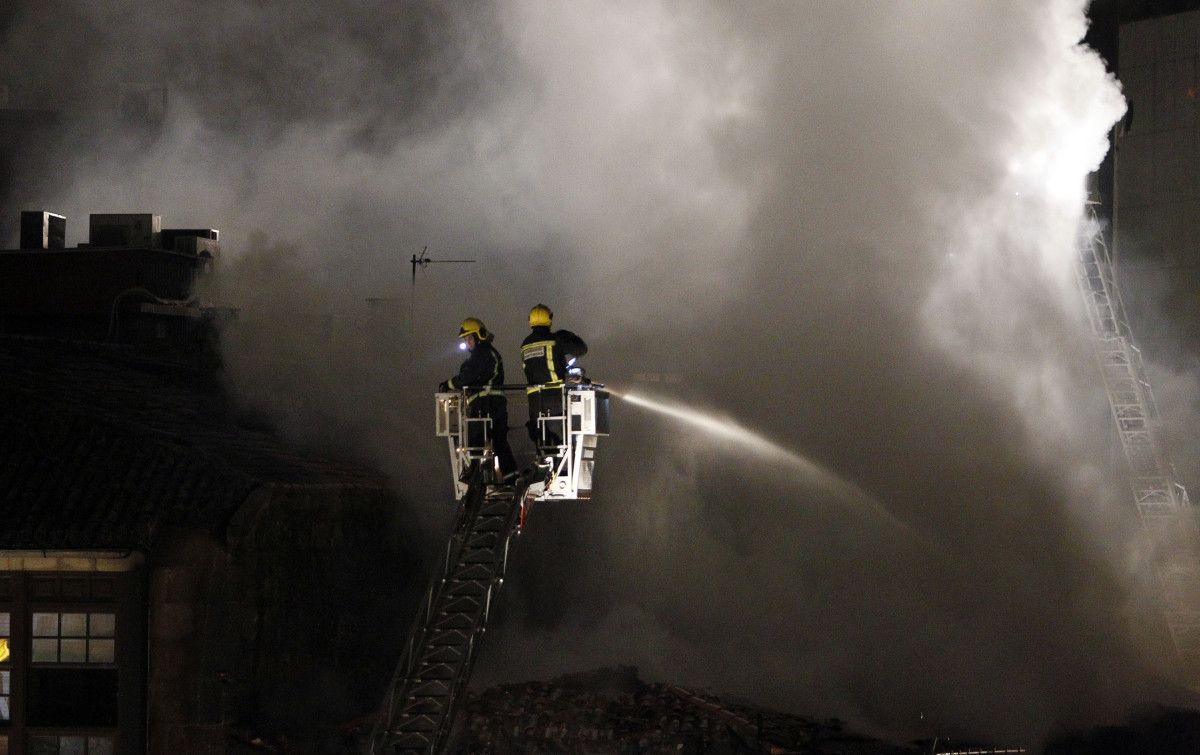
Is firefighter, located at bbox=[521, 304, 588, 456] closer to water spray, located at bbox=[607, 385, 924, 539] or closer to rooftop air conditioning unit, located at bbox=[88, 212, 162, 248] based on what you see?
water spray, located at bbox=[607, 385, 924, 539]

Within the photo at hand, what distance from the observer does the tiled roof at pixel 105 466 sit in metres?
14.7

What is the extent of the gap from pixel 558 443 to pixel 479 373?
1012mm

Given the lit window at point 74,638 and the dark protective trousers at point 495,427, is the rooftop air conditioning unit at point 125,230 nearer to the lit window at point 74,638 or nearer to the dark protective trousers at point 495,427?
the lit window at point 74,638

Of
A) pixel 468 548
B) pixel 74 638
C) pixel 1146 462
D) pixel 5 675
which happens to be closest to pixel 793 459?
pixel 1146 462

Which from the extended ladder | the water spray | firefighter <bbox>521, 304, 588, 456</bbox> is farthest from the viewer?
the water spray

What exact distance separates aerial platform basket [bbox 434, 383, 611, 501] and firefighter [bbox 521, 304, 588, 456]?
0.05 meters

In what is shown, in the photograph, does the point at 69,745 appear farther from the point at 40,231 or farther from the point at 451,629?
the point at 40,231

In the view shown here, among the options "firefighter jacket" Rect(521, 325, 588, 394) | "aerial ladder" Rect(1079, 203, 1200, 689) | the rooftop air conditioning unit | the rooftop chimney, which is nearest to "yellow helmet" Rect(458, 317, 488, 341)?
"firefighter jacket" Rect(521, 325, 588, 394)

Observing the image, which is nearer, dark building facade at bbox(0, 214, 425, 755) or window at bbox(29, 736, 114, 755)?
dark building facade at bbox(0, 214, 425, 755)

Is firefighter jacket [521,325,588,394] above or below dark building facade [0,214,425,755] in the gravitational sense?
above

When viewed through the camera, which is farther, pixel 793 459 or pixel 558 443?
pixel 793 459

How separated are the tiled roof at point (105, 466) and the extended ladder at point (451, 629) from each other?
6.83 ft

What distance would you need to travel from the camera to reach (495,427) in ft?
49.7

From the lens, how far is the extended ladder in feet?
43.5
